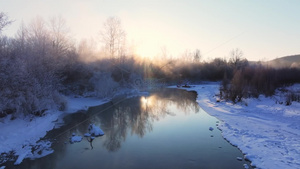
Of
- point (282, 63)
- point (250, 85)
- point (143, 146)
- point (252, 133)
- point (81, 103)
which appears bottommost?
point (143, 146)

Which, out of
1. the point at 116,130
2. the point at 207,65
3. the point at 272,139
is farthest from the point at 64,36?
the point at 207,65

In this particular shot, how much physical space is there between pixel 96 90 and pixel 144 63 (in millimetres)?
18317

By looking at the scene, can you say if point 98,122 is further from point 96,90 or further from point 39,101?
point 96,90

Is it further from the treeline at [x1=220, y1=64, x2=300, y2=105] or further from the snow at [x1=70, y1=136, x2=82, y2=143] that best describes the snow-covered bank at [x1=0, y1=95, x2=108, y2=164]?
the treeline at [x1=220, y1=64, x2=300, y2=105]

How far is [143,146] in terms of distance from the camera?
9062 mm

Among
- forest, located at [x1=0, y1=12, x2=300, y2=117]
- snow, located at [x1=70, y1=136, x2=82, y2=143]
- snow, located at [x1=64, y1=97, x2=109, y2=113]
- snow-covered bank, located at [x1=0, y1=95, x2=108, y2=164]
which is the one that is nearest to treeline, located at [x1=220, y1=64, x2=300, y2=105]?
forest, located at [x1=0, y1=12, x2=300, y2=117]

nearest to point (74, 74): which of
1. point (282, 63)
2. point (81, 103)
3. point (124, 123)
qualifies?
point (81, 103)

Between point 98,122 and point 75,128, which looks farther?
point 98,122

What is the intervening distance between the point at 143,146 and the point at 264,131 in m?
6.41

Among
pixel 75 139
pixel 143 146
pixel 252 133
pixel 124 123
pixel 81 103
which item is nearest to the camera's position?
pixel 143 146

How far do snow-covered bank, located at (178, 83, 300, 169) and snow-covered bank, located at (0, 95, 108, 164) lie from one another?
8.76 m

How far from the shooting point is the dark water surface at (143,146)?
7379mm

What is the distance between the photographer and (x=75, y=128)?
12133mm

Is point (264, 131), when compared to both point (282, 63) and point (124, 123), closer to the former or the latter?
point (124, 123)
